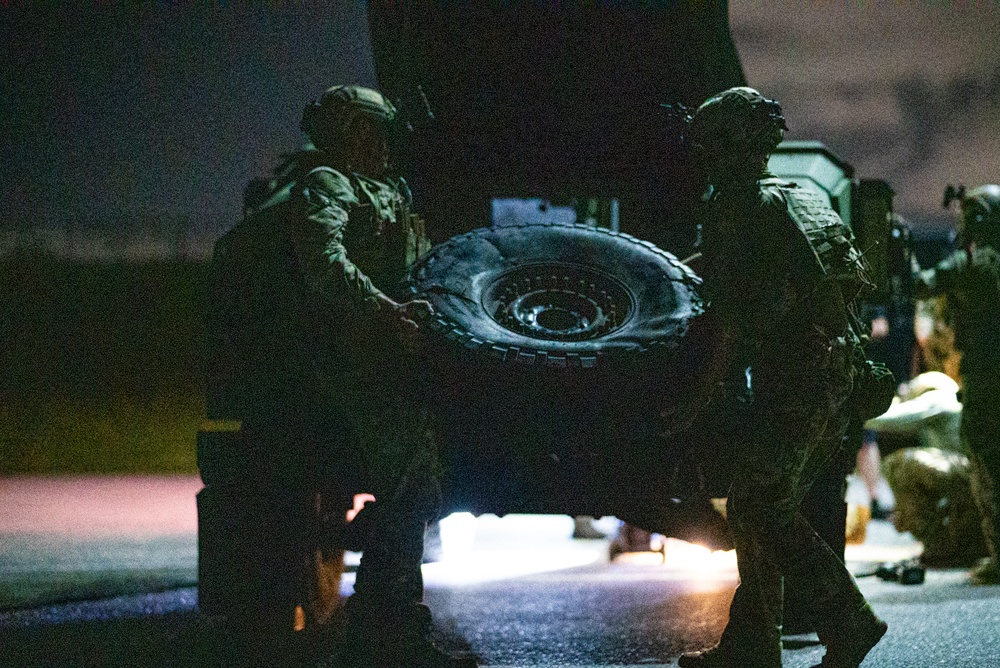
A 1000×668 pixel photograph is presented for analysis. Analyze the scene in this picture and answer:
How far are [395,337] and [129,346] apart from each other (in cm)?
1112

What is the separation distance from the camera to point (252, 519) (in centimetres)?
453

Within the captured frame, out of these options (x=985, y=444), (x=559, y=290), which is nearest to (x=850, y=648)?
(x=559, y=290)

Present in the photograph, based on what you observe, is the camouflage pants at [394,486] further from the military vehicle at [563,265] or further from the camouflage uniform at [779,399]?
the camouflage uniform at [779,399]

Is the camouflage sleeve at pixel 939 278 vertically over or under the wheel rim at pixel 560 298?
over

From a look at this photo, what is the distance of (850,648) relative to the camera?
387 centimetres

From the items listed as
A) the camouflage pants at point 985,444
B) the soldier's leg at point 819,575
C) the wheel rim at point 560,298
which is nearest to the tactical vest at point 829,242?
the soldier's leg at point 819,575

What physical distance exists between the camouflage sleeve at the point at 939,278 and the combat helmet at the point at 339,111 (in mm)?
3796

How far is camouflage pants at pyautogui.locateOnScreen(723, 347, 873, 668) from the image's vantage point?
3895mm

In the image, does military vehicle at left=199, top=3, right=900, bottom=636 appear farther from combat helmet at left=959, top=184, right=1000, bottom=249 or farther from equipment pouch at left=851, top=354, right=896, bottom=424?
combat helmet at left=959, top=184, right=1000, bottom=249

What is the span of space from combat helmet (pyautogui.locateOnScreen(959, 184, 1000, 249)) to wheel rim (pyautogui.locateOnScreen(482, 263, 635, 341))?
10.2ft

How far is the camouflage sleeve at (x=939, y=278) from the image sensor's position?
22.5ft

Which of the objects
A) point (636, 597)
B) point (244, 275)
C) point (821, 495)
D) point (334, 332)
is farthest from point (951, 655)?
point (244, 275)

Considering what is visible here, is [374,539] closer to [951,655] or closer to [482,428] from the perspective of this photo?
[482,428]

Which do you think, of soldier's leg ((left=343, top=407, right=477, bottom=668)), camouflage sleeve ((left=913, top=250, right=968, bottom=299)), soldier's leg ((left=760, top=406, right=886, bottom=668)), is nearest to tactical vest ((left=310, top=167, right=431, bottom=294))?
soldier's leg ((left=343, top=407, right=477, bottom=668))
